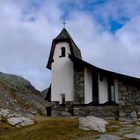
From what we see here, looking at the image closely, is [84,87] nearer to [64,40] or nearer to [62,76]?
[62,76]

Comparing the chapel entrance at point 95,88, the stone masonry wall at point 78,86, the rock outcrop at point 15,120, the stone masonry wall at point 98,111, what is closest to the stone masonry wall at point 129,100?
the stone masonry wall at point 98,111

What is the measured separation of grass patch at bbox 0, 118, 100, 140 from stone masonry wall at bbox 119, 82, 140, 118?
5.38 meters

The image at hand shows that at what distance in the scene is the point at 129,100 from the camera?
20.2m

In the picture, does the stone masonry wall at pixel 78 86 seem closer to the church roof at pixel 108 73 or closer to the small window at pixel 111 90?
the church roof at pixel 108 73

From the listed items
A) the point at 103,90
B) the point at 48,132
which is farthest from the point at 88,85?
the point at 48,132

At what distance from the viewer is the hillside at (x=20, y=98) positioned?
79.3 ft

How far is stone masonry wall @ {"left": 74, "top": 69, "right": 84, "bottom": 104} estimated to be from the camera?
73.8 feet

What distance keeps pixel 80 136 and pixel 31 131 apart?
9.32ft

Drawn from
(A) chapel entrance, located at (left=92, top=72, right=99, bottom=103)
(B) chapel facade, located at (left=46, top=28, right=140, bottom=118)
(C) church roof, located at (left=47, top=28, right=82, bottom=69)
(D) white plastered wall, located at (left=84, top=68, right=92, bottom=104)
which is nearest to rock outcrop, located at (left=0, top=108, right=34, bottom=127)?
(B) chapel facade, located at (left=46, top=28, right=140, bottom=118)

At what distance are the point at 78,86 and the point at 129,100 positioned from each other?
14.7 feet

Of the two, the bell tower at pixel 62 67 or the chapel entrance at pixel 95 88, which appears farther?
the bell tower at pixel 62 67

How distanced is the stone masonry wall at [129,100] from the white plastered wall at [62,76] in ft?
14.0

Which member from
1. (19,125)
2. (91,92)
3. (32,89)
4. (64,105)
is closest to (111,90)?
(91,92)

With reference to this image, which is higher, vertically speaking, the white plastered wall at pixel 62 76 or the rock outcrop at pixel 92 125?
the white plastered wall at pixel 62 76
